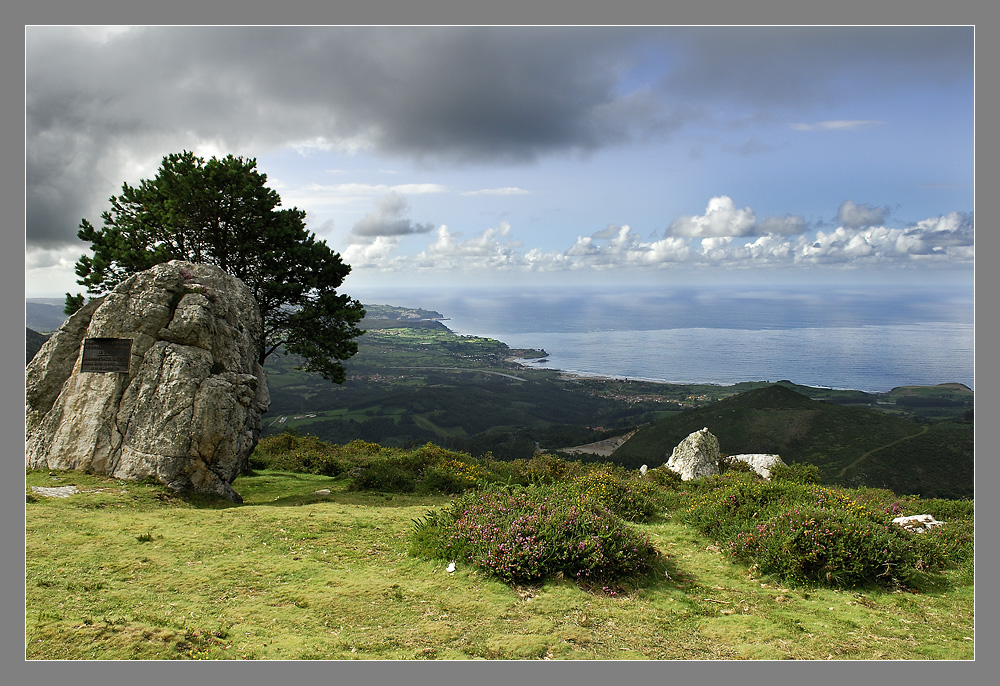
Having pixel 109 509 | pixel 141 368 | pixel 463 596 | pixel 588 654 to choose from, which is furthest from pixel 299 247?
pixel 588 654

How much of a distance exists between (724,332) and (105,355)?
71.9 m

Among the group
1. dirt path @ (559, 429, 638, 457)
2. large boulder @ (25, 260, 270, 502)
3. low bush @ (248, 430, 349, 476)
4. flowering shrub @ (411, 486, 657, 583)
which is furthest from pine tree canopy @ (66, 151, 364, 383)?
dirt path @ (559, 429, 638, 457)

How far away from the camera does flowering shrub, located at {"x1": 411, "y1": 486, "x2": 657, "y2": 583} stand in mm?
5734

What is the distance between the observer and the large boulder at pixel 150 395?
9.39 meters

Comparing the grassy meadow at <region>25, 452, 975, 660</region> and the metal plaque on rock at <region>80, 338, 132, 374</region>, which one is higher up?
the metal plaque on rock at <region>80, 338, 132, 374</region>

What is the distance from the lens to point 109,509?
777 centimetres

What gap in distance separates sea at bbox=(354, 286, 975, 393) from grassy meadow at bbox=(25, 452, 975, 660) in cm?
370

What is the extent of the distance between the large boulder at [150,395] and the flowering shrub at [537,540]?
5131mm

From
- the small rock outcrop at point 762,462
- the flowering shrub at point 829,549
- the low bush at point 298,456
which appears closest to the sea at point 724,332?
the flowering shrub at point 829,549

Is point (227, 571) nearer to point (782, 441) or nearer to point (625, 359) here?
point (782, 441)

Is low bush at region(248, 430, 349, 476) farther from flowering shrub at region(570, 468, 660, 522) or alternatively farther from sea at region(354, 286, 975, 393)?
sea at region(354, 286, 975, 393)

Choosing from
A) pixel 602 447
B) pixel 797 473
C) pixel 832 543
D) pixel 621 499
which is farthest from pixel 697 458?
pixel 602 447

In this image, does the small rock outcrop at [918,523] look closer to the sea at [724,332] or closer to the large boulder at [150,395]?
the sea at [724,332]

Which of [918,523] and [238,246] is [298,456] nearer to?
[238,246]
